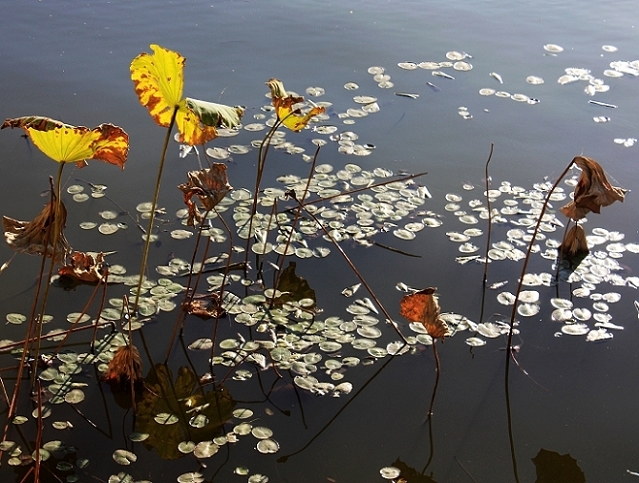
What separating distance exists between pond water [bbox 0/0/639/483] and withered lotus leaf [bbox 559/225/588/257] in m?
0.10

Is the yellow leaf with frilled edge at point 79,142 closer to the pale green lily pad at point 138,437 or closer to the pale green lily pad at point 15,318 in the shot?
the pale green lily pad at point 138,437

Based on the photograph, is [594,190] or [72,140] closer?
[72,140]

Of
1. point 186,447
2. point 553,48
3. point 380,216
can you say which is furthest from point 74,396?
point 553,48

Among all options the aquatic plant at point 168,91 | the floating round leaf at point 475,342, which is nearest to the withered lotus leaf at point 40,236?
the aquatic plant at point 168,91

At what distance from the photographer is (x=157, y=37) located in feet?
15.3

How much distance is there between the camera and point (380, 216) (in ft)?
10.2

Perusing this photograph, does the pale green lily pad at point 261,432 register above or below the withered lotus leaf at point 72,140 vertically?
below

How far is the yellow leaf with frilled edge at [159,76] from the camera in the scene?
6.17 ft

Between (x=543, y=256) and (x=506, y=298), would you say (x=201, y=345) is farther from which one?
(x=543, y=256)

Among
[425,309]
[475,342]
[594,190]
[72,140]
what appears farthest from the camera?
[475,342]

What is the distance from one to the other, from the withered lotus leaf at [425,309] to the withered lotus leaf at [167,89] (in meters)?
0.66

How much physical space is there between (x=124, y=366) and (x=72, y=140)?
0.81m

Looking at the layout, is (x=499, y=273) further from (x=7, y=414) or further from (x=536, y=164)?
(x=7, y=414)

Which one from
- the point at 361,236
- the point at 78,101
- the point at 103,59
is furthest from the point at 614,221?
the point at 103,59
